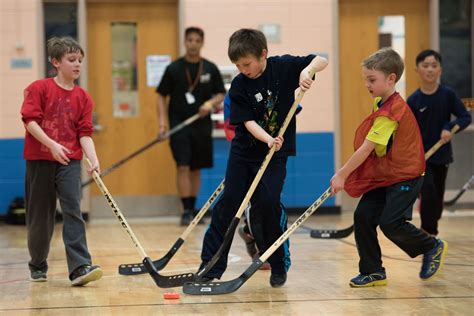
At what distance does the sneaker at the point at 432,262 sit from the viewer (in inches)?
171

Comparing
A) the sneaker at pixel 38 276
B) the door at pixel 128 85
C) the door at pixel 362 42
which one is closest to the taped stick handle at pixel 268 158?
the sneaker at pixel 38 276

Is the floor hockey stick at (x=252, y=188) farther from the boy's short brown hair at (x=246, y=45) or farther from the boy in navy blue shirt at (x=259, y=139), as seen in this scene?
the boy's short brown hair at (x=246, y=45)

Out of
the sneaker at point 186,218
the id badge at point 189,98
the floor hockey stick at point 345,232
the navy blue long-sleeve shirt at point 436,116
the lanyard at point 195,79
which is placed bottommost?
the sneaker at point 186,218

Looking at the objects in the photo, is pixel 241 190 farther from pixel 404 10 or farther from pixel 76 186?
pixel 404 10

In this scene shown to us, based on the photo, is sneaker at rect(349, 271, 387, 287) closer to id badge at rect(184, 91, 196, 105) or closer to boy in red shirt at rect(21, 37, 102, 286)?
boy in red shirt at rect(21, 37, 102, 286)

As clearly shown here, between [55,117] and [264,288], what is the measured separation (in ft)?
4.55

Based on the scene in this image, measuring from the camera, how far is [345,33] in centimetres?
892

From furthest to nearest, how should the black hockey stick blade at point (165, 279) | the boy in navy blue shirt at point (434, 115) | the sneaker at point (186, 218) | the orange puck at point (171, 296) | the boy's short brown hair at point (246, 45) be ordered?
the sneaker at point (186, 218) → the boy in navy blue shirt at point (434, 115) → the black hockey stick blade at point (165, 279) → the boy's short brown hair at point (246, 45) → the orange puck at point (171, 296)

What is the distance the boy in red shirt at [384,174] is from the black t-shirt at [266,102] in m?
0.33

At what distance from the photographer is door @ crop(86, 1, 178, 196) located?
8734mm

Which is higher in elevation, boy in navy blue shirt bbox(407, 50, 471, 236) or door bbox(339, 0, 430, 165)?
door bbox(339, 0, 430, 165)

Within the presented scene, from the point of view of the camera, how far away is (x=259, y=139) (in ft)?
13.4

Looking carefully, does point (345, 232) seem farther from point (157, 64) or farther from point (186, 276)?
point (157, 64)

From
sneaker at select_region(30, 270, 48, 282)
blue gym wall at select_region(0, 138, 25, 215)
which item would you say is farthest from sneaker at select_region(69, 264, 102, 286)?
blue gym wall at select_region(0, 138, 25, 215)
